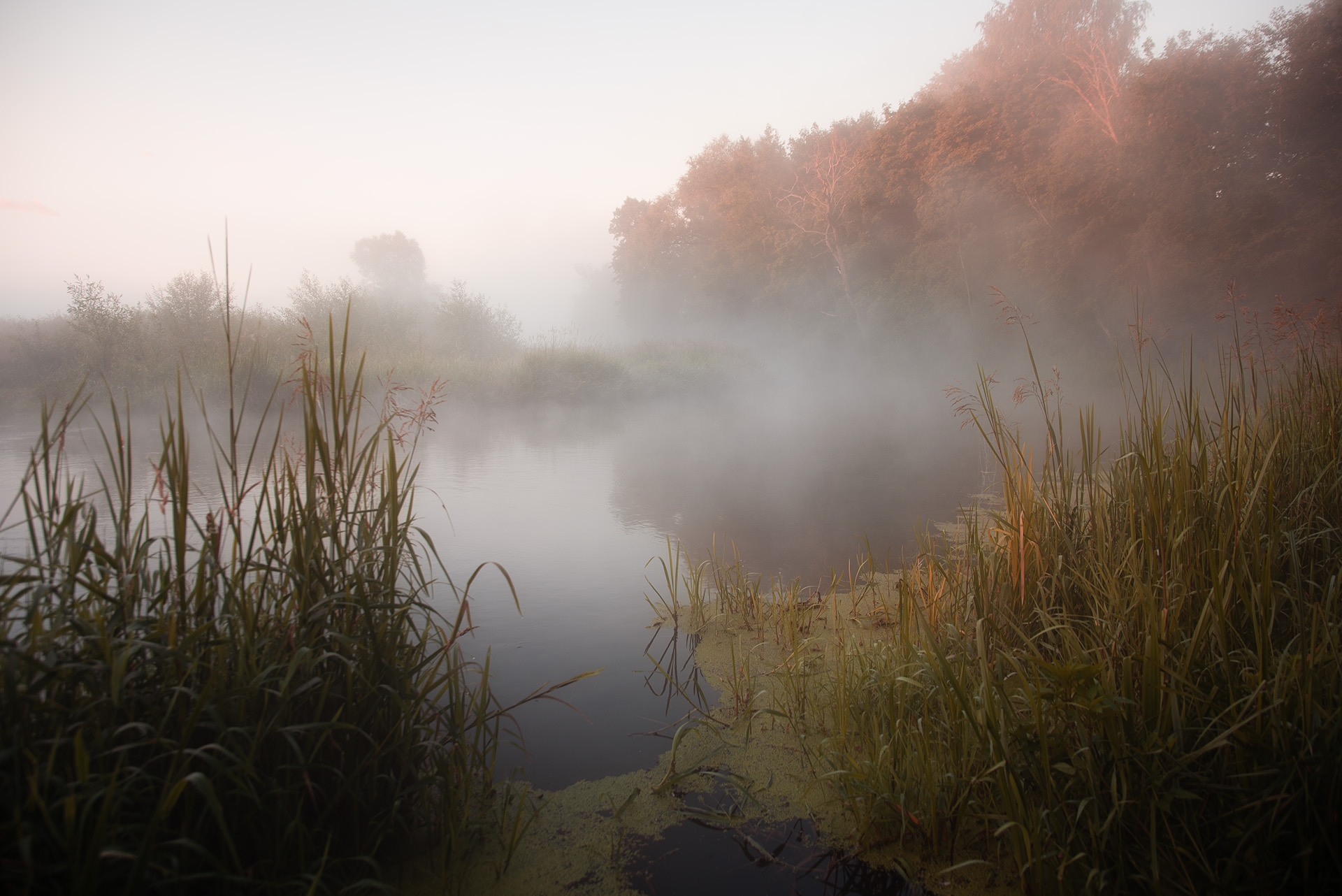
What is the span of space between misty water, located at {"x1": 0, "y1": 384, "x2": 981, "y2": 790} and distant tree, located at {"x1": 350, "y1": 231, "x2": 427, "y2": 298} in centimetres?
2738

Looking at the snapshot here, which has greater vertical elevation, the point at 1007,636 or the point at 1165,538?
the point at 1165,538

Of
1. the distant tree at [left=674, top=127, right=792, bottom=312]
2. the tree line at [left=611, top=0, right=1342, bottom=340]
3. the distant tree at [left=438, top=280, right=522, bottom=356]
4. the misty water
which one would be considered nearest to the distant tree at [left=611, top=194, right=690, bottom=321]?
the distant tree at [left=674, top=127, right=792, bottom=312]

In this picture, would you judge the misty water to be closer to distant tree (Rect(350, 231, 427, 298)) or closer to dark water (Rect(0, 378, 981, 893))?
dark water (Rect(0, 378, 981, 893))

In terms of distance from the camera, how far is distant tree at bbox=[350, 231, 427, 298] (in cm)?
3347

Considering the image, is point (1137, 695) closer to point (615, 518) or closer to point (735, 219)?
point (615, 518)

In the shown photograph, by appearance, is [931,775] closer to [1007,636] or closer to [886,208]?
[1007,636]

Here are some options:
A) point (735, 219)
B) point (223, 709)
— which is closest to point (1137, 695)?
point (223, 709)

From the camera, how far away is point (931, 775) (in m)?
1.30

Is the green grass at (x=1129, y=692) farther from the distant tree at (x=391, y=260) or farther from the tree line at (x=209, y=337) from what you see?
the distant tree at (x=391, y=260)

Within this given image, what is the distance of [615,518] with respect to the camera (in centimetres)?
453

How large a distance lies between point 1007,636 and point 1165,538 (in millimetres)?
542

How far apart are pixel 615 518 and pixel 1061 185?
476 inches

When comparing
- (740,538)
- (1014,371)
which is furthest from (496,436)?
(1014,371)

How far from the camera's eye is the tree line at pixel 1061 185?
30.8 feet
